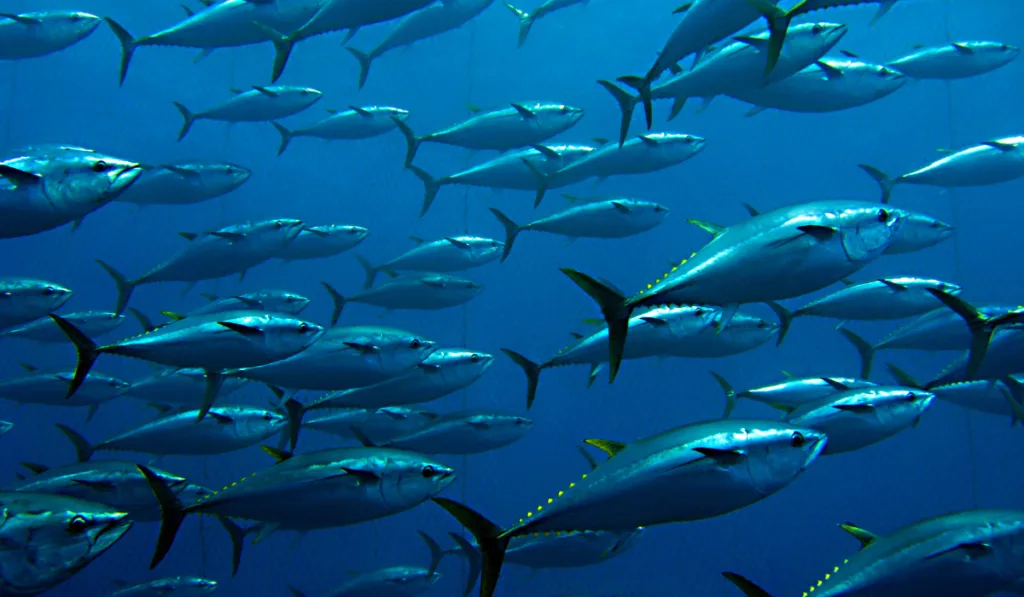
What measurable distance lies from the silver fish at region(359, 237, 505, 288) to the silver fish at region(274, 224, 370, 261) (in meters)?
0.30

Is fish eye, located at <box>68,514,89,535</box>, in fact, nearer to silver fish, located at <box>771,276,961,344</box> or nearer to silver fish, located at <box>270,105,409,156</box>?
silver fish, located at <box>771,276,961,344</box>

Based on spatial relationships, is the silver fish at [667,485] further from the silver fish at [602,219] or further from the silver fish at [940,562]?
Answer: the silver fish at [602,219]

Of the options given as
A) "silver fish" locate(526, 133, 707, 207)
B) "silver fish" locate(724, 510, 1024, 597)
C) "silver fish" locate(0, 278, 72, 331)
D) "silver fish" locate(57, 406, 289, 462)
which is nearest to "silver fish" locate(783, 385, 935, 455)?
"silver fish" locate(724, 510, 1024, 597)

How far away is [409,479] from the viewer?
2.38 meters

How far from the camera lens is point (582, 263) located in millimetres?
9492

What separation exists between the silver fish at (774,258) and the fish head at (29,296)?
10.7ft

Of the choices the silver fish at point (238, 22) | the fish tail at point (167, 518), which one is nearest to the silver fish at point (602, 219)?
the silver fish at point (238, 22)

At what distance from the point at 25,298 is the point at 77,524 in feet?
7.54

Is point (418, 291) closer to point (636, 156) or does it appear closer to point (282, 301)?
point (282, 301)

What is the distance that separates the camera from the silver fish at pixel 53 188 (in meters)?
1.95

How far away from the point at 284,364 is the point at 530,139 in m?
2.31

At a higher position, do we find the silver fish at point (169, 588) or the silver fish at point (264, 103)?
the silver fish at point (264, 103)

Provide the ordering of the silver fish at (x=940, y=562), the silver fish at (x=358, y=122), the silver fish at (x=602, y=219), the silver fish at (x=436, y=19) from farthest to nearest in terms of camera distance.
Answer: the silver fish at (x=358, y=122) < the silver fish at (x=602, y=219) < the silver fish at (x=436, y=19) < the silver fish at (x=940, y=562)

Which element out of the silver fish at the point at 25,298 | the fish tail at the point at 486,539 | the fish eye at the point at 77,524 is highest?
the fish tail at the point at 486,539
